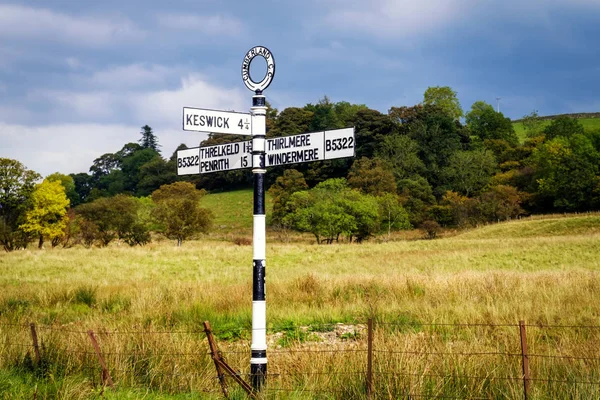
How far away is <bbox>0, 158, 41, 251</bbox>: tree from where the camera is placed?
5347 centimetres

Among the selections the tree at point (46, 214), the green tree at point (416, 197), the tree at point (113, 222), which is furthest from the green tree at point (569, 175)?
the tree at point (46, 214)

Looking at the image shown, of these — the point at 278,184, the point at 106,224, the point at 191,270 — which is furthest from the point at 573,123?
the point at 191,270

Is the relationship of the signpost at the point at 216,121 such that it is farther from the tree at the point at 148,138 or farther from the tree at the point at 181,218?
the tree at the point at 148,138

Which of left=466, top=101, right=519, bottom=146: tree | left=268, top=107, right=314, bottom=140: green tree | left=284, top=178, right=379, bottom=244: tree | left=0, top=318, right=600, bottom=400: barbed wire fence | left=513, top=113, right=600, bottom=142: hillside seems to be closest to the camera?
left=0, top=318, right=600, bottom=400: barbed wire fence

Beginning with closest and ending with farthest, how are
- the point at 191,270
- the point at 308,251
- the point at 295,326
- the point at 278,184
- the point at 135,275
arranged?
the point at 295,326 < the point at 135,275 < the point at 191,270 < the point at 308,251 < the point at 278,184

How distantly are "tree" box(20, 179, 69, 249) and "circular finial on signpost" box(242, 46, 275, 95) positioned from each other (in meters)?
56.3

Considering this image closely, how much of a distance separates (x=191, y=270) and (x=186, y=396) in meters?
25.4

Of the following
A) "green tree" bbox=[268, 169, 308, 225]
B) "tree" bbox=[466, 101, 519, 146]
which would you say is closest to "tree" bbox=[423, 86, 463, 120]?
"tree" bbox=[466, 101, 519, 146]

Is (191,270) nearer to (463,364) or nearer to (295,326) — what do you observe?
(295,326)

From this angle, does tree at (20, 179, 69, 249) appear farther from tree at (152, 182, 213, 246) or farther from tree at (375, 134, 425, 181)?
tree at (375, 134, 425, 181)

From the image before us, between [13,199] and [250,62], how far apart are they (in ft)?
178

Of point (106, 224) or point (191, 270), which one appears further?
point (106, 224)

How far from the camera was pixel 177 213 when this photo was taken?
6250 cm

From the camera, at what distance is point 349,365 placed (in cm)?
782
